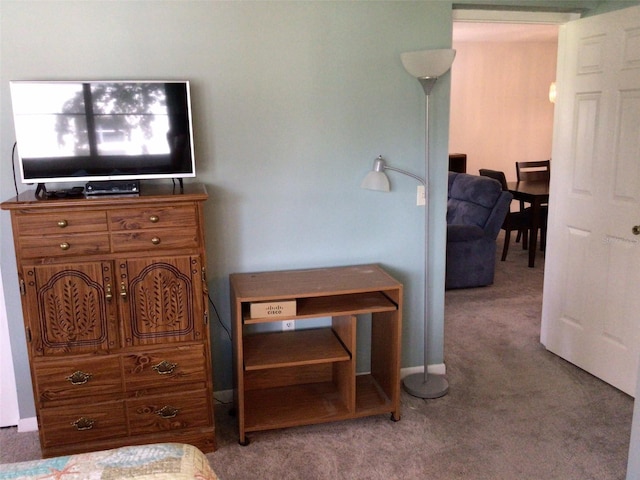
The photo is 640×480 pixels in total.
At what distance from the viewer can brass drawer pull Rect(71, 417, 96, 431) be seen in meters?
2.46

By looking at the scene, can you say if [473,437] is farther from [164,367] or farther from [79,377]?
[79,377]

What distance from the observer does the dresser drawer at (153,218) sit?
2336 mm

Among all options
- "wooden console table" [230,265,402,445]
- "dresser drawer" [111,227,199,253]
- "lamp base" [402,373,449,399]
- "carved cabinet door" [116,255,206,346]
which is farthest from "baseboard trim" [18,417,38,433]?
"lamp base" [402,373,449,399]

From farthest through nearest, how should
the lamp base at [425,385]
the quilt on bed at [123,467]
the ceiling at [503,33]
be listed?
the ceiling at [503,33], the lamp base at [425,385], the quilt on bed at [123,467]

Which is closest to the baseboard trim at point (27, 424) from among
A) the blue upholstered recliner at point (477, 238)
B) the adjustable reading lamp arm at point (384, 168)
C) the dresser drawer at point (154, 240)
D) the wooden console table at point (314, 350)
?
the wooden console table at point (314, 350)

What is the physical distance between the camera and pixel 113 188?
2422mm

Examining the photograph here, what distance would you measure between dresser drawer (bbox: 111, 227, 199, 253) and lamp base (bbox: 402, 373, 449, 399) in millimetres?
1484

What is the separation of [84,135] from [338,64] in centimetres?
125

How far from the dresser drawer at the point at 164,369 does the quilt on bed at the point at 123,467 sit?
34.0 inches

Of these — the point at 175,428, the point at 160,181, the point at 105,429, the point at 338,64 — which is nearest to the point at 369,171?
the point at 338,64

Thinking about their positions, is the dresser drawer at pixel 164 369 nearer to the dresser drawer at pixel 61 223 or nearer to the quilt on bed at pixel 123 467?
the dresser drawer at pixel 61 223

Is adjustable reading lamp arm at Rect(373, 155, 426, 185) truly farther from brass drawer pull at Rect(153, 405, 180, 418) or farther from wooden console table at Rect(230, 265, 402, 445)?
brass drawer pull at Rect(153, 405, 180, 418)

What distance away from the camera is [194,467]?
1.55m

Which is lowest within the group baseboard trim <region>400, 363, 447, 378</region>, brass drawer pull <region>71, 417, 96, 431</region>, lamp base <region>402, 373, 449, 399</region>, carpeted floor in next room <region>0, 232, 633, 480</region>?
carpeted floor in next room <region>0, 232, 633, 480</region>
